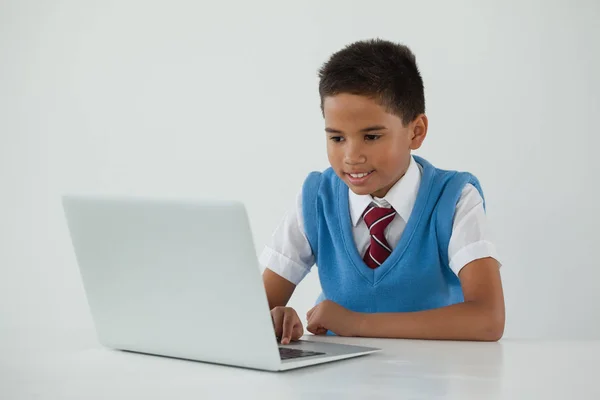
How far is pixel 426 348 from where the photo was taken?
1239 millimetres

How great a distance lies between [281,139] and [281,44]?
0.34 meters

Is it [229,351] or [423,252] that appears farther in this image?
[423,252]

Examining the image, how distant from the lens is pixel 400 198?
166 cm

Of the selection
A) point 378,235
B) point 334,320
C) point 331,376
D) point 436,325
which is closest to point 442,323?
point 436,325

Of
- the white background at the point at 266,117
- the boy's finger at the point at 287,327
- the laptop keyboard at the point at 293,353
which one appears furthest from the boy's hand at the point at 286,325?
the white background at the point at 266,117

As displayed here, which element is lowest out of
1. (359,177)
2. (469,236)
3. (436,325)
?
(436,325)

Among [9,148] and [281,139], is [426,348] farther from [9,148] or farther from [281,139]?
[9,148]

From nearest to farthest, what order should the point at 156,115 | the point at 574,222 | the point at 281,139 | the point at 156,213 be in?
the point at 156,213, the point at 574,222, the point at 281,139, the point at 156,115

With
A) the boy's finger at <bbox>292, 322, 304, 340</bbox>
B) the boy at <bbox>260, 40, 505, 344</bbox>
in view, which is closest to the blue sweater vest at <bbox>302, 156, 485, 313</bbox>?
the boy at <bbox>260, 40, 505, 344</bbox>

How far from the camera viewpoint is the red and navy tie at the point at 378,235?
1656mm

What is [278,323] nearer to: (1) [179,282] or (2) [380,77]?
(1) [179,282]

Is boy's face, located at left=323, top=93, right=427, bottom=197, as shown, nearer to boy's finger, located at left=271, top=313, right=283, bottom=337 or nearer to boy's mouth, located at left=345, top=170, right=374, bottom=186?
boy's mouth, located at left=345, top=170, right=374, bottom=186

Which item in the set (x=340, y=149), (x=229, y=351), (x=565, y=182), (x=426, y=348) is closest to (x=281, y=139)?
(x=565, y=182)

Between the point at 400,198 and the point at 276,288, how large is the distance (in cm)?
32
